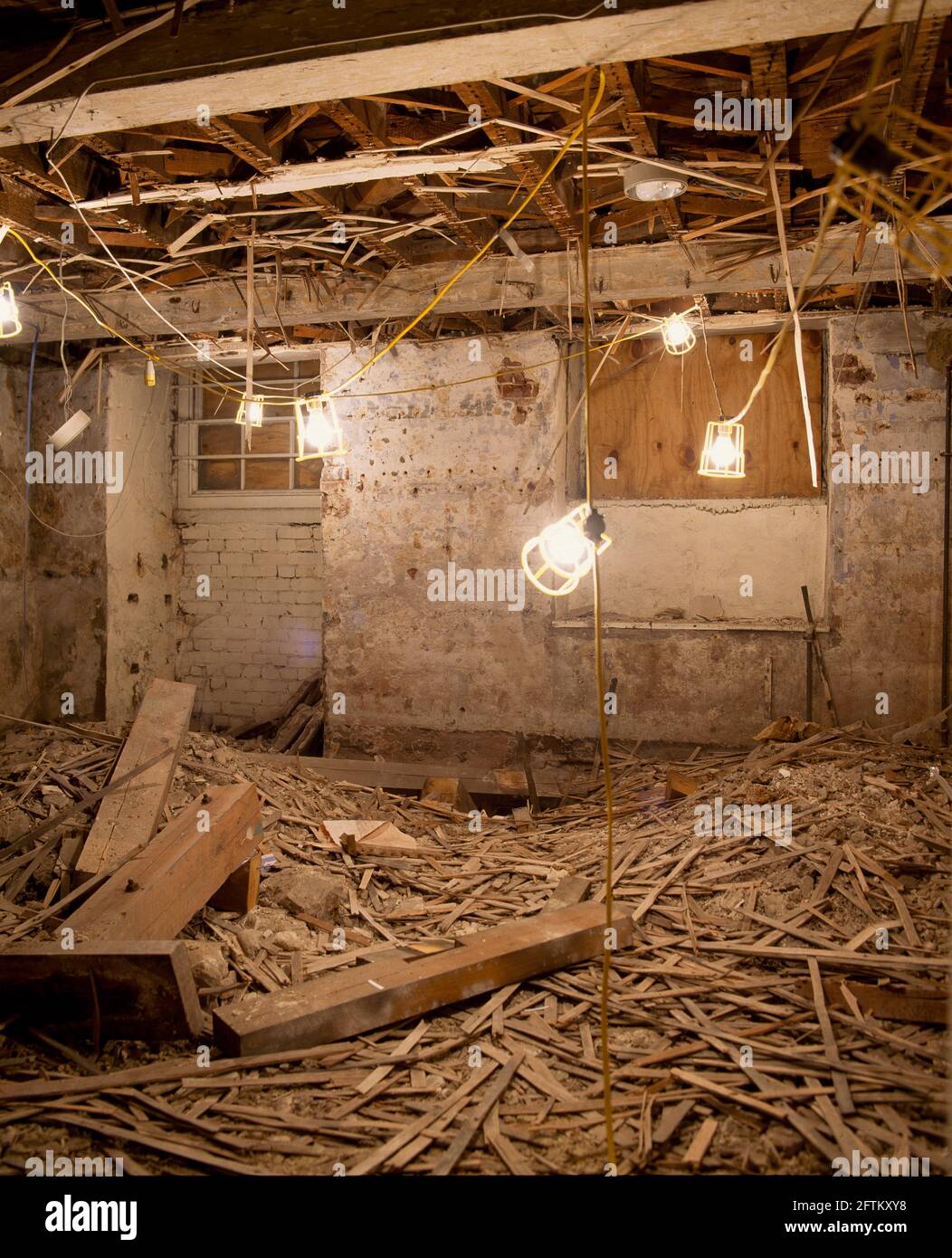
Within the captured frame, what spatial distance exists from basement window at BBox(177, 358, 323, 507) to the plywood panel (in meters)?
2.77

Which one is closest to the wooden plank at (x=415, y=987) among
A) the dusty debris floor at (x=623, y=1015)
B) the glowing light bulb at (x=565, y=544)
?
the dusty debris floor at (x=623, y=1015)

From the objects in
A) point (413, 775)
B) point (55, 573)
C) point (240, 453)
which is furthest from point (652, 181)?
point (55, 573)

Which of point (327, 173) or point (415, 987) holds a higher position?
point (327, 173)

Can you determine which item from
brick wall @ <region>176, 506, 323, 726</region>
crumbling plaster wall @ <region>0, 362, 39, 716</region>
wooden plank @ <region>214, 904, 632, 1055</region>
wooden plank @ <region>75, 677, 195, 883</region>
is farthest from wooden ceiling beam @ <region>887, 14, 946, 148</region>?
crumbling plaster wall @ <region>0, 362, 39, 716</region>

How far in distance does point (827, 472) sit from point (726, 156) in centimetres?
294

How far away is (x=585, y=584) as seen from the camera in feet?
22.7

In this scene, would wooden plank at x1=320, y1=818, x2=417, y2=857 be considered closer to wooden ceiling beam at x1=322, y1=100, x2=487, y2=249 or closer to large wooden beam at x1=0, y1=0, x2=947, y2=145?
wooden ceiling beam at x1=322, y1=100, x2=487, y2=249

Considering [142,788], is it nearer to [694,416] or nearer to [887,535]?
[694,416]

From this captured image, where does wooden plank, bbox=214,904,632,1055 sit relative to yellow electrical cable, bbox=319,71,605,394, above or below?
below

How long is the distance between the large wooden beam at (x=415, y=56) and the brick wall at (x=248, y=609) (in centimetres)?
492

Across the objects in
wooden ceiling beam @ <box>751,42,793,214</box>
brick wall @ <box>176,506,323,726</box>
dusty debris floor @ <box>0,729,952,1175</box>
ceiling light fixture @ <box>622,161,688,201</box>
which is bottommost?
dusty debris floor @ <box>0,729,952,1175</box>

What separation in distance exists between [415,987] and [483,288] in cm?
414

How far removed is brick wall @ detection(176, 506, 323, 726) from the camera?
7.96m

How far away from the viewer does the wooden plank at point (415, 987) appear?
2.88 meters
